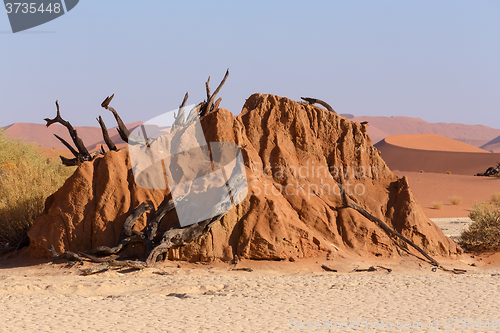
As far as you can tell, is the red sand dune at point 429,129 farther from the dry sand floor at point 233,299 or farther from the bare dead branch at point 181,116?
the dry sand floor at point 233,299

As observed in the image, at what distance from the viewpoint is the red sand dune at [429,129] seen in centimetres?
13857

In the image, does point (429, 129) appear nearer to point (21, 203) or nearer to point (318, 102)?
point (318, 102)

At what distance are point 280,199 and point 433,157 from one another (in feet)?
184

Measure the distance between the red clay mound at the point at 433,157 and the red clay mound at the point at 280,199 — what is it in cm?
4566

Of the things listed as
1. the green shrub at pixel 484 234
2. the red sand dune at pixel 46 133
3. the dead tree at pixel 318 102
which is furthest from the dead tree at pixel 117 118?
the red sand dune at pixel 46 133

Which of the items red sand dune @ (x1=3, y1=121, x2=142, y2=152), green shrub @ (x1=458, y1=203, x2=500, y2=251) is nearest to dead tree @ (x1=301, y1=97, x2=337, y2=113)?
green shrub @ (x1=458, y1=203, x2=500, y2=251)

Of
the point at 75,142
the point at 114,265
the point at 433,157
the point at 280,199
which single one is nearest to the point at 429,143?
the point at 433,157

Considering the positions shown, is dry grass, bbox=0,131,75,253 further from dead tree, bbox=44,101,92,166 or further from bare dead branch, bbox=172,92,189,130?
bare dead branch, bbox=172,92,189,130

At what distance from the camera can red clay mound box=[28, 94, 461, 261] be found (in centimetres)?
820

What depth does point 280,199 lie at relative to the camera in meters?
8.77

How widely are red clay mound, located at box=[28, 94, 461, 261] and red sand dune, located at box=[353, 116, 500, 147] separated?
123725 mm

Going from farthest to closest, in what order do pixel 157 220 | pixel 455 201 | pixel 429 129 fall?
1. pixel 429 129
2. pixel 455 201
3. pixel 157 220

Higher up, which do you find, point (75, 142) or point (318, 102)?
point (318, 102)

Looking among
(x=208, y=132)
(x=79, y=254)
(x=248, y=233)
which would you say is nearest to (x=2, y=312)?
(x=79, y=254)
